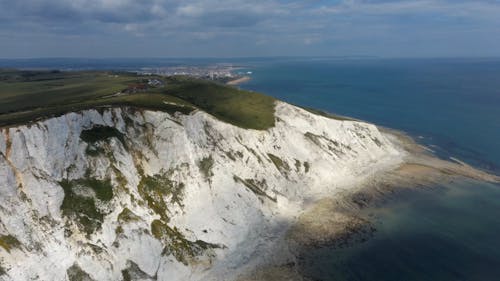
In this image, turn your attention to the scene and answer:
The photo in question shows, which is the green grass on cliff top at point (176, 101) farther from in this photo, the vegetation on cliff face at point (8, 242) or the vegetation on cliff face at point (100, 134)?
the vegetation on cliff face at point (8, 242)

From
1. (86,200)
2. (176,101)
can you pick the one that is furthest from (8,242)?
(176,101)

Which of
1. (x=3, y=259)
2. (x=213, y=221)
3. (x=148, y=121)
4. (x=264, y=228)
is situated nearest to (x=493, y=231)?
(x=264, y=228)

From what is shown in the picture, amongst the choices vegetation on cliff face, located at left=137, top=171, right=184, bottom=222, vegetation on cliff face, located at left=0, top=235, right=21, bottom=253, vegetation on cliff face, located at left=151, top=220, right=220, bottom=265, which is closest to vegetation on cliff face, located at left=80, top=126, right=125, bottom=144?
vegetation on cliff face, located at left=137, top=171, right=184, bottom=222

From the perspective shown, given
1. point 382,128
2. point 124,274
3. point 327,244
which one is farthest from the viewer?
point 382,128

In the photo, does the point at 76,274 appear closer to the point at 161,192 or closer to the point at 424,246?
the point at 161,192

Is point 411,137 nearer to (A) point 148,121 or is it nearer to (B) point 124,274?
(A) point 148,121

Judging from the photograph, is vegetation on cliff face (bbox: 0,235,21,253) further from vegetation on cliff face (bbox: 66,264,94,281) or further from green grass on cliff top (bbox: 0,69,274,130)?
green grass on cliff top (bbox: 0,69,274,130)
